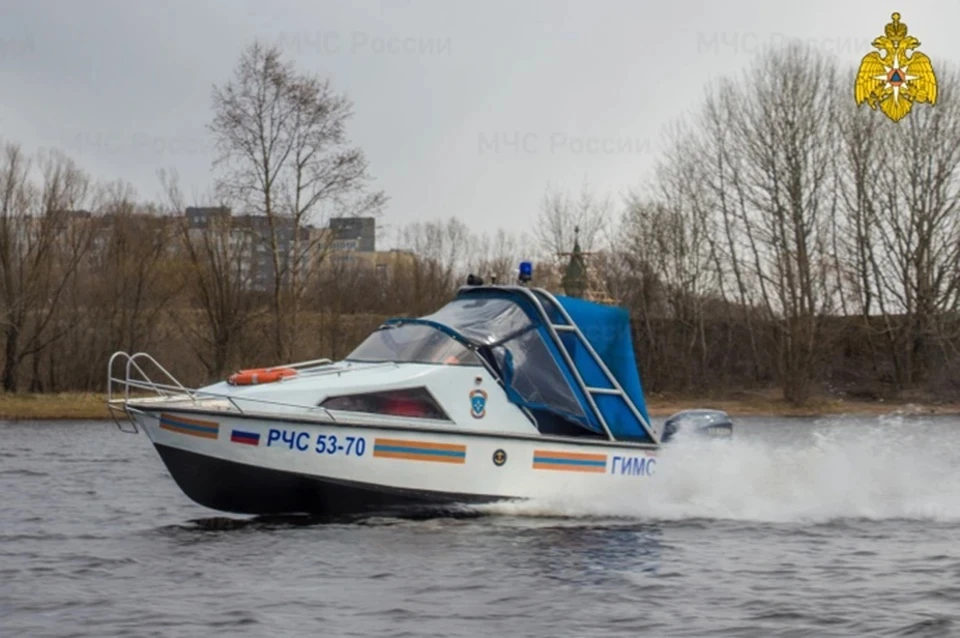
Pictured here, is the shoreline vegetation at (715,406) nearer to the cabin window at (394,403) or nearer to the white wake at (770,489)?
the white wake at (770,489)

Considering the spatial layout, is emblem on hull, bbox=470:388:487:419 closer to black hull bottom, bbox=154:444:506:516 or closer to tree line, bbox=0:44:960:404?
black hull bottom, bbox=154:444:506:516

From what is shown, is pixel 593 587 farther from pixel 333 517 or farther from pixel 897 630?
pixel 333 517

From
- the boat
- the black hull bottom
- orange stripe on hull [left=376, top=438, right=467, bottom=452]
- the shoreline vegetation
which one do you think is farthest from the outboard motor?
the shoreline vegetation

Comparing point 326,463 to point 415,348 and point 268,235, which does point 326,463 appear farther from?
point 268,235

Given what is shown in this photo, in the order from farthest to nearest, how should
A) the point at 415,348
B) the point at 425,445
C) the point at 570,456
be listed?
the point at 415,348, the point at 570,456, the point at 425,445

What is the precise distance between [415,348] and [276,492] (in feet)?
7.94

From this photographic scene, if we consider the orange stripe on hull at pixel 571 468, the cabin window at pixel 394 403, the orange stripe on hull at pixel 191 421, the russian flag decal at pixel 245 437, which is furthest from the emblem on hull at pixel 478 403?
the orange stripe on hull at pixel 191 421

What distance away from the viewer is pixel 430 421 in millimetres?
15750

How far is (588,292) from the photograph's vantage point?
2056 centimetres

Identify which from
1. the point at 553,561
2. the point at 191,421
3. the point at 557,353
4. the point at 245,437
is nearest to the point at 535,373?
the point at 557,353

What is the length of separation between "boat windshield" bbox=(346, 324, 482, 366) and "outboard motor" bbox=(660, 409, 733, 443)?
3.30 meters

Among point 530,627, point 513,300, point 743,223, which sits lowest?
point 530,627

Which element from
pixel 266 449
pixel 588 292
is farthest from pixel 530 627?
pixel 588 292

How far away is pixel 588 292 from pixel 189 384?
35.7 m
